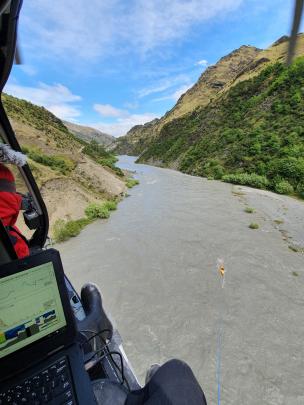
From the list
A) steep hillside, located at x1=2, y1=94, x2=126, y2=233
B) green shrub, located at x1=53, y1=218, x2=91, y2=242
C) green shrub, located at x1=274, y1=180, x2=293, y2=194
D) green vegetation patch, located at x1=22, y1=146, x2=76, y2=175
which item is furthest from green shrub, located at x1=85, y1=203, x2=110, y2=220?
green shrub, located at x1=274, y1=180, x2=293, y2=194

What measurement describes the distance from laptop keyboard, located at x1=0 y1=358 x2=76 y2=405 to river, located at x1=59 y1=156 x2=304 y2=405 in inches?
115

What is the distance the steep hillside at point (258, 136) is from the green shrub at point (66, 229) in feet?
47.7

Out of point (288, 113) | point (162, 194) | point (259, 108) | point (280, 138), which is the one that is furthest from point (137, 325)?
point (259, 108)

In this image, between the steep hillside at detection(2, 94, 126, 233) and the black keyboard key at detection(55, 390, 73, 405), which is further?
the steep hillside at detection(2, 94, 126, 233)

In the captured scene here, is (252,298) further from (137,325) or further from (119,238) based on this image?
(119,238)

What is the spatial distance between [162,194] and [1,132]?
59.1 ft

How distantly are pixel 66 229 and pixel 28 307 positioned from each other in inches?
396

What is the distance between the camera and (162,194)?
20625 mm

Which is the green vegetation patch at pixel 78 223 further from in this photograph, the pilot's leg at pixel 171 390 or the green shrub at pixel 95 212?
the pilot's leg at pixel 171 390

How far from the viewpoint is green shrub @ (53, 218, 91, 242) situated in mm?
10927

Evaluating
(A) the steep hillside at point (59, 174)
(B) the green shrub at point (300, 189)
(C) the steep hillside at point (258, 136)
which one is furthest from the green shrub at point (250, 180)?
(A) the steep hillside at point (59, 174)

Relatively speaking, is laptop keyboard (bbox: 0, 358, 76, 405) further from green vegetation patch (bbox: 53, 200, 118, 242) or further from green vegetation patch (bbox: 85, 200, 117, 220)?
green vegetation patch (bbox: 85, 200, 117, 220)


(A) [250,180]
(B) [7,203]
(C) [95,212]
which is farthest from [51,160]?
(B) [7,203]

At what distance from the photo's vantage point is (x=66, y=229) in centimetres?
1140
